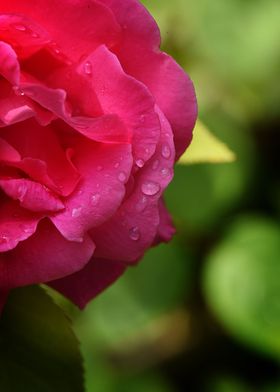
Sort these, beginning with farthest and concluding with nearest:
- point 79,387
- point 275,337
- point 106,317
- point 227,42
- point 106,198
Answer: point 227,42 < point 106,317 < point 275,337 < point 79,387 < point 106,198

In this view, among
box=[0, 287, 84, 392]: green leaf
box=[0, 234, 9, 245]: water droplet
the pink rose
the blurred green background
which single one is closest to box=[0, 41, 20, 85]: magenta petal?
the pink rose

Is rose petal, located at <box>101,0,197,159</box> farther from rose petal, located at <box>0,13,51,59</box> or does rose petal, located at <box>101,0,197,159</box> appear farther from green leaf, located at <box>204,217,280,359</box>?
green leaf, located at <box>204,217,280,359</box>

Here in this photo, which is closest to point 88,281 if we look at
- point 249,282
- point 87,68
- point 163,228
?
point 163,228

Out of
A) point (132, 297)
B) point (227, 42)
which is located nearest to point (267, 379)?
point (132, 297)

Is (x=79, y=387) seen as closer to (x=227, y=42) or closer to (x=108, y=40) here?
(x=108, y=40)

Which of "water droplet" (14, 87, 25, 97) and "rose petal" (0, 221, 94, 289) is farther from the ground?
"water droplet" (14, 87, 25, 97)

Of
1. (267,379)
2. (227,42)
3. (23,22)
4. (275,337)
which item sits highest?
(23,22)
